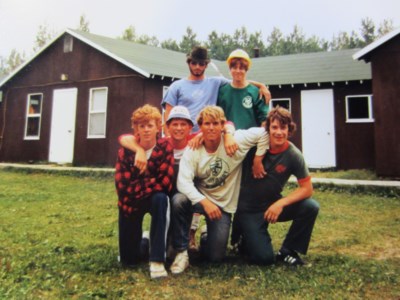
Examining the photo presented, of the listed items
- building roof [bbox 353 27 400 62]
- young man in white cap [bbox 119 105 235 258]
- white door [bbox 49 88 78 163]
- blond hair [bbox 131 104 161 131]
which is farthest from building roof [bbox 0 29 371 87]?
blond hair [bbox 131 104 161 131]

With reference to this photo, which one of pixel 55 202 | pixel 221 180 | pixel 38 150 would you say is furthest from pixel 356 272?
pixel 38 150

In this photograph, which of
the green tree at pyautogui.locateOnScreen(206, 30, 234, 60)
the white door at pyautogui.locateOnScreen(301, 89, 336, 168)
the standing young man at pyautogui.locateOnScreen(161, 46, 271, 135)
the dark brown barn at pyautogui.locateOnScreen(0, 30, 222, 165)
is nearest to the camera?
the standing young man at pyautogui.locateOnScreen(161, 46, 271, 135)

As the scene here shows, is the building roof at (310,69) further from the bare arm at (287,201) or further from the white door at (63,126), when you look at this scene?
the bare arm at (287,201)

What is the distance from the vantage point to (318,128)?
12.2m

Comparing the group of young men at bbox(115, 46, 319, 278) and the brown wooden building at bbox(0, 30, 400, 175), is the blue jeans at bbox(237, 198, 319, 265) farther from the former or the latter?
the brown wooden building at bbox(0, 30, 400, 175)

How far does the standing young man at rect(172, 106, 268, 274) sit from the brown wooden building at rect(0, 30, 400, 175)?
328 inches

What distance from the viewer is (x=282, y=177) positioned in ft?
10.9

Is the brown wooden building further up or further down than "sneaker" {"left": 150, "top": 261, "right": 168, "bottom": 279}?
further up

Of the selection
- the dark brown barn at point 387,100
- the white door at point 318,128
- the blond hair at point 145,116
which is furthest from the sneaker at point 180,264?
the white door at point 318,128

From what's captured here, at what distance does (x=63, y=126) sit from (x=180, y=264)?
11071 millimetres

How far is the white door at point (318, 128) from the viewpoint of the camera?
12.0 m

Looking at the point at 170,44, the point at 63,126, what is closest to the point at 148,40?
the point at 170,44

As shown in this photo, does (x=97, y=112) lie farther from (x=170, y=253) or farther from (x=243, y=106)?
(x=170, y=253)

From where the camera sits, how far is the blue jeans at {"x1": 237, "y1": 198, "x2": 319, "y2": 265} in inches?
128
